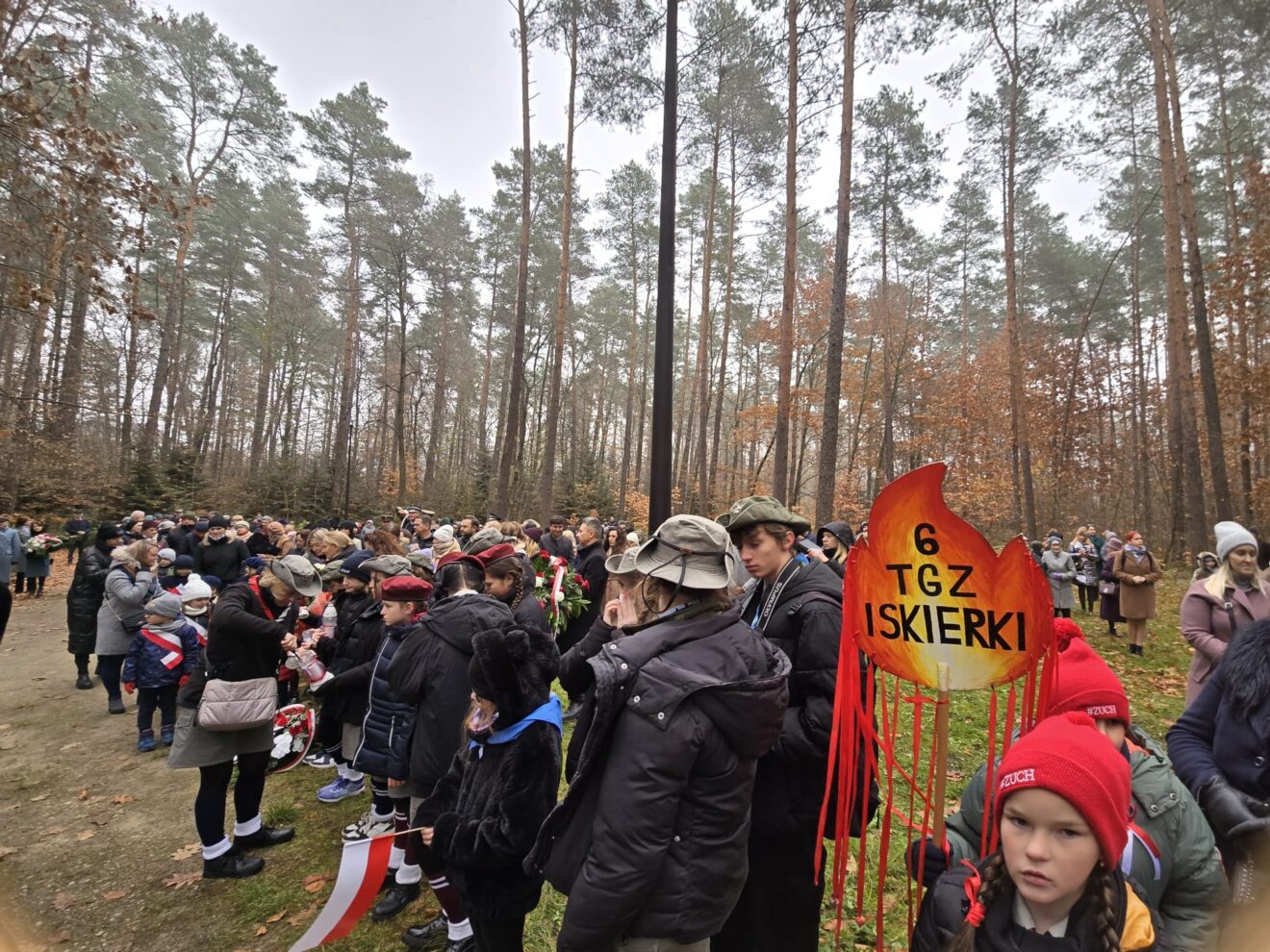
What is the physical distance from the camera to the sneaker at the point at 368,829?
345cm

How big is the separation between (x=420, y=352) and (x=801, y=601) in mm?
31401

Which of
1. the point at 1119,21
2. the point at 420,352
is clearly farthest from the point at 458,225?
the point at 1119,21

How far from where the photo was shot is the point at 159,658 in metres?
5.02

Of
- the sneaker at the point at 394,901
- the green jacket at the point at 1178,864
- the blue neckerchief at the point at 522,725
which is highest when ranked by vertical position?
the blue neckerchief at the point at 522,725

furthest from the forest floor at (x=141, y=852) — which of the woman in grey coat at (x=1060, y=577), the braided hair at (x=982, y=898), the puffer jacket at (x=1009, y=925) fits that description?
the woman in grey coat at (x=1060, y=577)

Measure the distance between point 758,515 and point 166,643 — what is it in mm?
5750

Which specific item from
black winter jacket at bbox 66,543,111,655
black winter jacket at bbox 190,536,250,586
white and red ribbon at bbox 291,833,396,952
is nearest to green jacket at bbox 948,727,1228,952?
white and red ribbon at bbox 291,833,396,952

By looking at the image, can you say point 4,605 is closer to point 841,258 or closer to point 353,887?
point 353,887

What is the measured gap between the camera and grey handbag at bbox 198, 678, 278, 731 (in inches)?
127

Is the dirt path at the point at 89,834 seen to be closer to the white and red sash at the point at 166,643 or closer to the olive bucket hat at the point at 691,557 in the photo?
the white and red sash at the point at 166,643

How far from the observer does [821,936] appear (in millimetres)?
2926

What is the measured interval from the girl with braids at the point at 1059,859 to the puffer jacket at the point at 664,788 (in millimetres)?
599

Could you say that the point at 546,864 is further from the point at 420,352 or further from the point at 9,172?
the point at 420,352

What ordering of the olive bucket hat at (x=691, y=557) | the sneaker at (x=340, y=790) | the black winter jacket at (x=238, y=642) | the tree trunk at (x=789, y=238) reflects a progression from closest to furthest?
the olive bucket hat at (x=691, y=557)
the black winter jacket at (x=238, y=642)
the sneaker at (x=340, y=790)
the tree trunk at (x=789, y=238)
